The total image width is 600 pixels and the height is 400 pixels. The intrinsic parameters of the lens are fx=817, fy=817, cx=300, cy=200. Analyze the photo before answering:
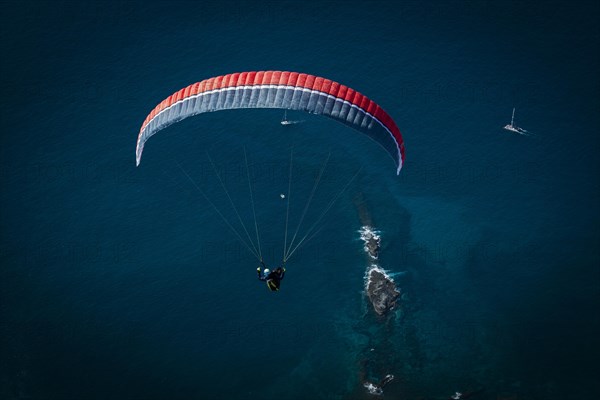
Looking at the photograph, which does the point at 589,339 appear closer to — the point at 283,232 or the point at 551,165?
the point at 551,165

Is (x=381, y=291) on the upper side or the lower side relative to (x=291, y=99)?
lower

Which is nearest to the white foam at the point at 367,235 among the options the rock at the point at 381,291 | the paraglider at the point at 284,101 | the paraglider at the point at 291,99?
the rock at the point at 381,291

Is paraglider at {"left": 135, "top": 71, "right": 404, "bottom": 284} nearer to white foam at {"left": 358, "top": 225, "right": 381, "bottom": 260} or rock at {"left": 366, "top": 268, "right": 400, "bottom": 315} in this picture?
rock at {"left": 366, "top": 268, "right": 400, "bottom": 315}

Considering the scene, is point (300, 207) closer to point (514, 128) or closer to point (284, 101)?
point (514, 128)

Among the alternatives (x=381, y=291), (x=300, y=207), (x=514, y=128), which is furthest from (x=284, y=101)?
(x=514, y=128)

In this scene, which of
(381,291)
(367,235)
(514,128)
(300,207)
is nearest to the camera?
(381,291)

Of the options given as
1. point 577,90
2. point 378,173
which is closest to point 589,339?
point 378,173
